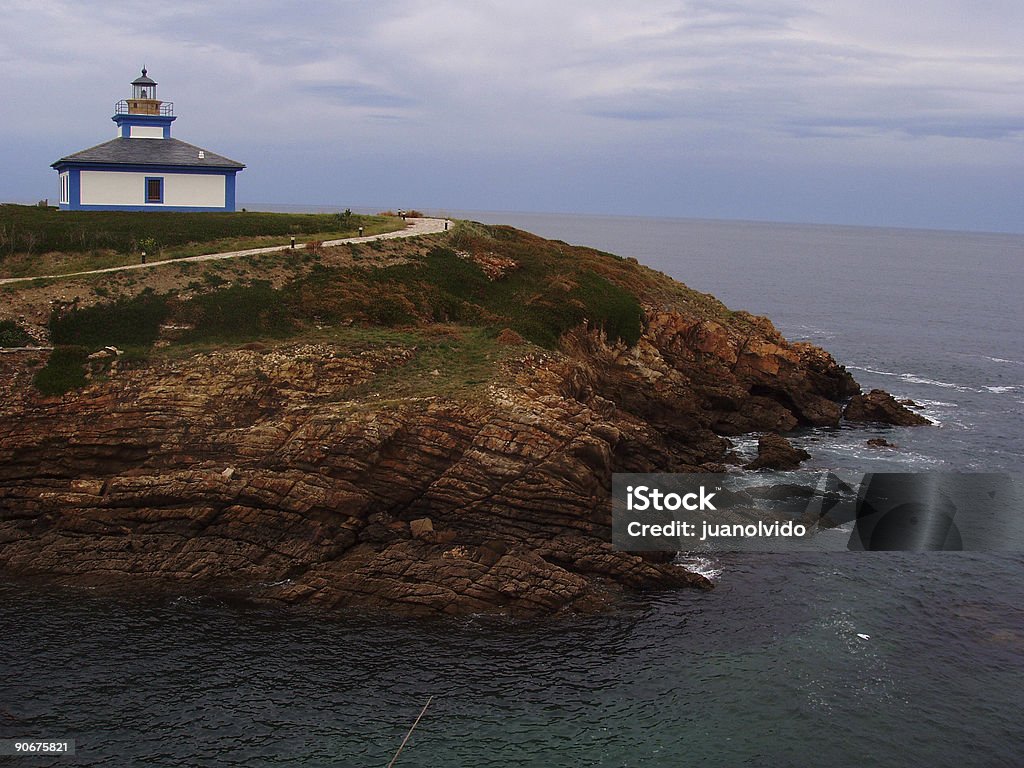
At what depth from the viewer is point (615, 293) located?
65.1 metres

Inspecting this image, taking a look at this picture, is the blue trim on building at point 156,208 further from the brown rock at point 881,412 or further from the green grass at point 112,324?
the brown rock at point 881,412

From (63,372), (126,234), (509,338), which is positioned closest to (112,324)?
(63,372)

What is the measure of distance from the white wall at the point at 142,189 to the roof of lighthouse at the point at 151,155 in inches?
37.6

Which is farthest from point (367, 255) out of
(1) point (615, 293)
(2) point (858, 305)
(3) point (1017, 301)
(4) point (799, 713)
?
(3) point (1017, 301)

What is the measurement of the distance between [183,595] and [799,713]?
74.3 ft

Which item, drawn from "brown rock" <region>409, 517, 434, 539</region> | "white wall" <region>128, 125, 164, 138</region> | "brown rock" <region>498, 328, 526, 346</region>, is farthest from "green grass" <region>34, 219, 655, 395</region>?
"white wall" <region>128, 125, 164, 138</region>

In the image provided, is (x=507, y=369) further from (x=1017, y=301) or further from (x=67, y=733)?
(x=1017, y=301)

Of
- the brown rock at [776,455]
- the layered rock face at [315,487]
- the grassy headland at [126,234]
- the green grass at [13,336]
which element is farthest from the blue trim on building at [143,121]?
the brown rock at [776,455]

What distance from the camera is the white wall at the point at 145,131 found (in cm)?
7088

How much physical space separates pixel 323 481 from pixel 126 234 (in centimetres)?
2991

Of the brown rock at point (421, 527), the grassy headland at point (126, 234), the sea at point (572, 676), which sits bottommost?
the sea at point (572, 676)

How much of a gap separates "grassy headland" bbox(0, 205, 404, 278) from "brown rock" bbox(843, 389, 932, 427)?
3537 centimetres

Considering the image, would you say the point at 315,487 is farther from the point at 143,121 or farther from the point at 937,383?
the point at 937,383

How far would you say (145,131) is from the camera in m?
71.0
